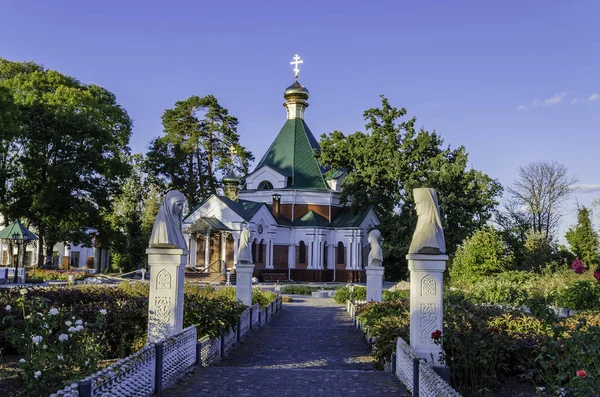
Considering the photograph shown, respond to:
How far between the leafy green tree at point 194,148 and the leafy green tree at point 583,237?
28444 mm

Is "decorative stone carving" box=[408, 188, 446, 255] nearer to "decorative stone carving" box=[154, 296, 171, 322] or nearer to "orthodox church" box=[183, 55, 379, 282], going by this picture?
"decorative stone carving" box=[154, 296, 171, 322]

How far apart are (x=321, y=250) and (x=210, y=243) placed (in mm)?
8575

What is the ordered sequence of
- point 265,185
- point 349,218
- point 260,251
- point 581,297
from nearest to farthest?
1. point 581,297
2. point 260,251
3. point 349,218
4. point 265,185

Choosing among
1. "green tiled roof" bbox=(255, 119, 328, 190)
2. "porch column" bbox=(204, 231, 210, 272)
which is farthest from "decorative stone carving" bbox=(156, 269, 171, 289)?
"green tiled roof" bbox=(255, 119, 328, 190)

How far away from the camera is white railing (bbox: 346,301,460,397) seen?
5.63m

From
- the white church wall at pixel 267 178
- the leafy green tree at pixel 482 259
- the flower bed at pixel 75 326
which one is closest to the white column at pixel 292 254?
the white church wall at pixel 267 178

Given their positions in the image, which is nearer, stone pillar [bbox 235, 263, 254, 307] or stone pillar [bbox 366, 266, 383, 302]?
stone pillar [bbox 235, 263, 254, 307]

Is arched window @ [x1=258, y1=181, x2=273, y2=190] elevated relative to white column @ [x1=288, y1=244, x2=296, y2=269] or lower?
elevated

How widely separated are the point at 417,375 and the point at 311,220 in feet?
124

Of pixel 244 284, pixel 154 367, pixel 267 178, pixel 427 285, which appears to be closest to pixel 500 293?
pixel 244 284

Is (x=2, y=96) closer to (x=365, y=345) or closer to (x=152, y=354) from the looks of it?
(x=365, y=345)

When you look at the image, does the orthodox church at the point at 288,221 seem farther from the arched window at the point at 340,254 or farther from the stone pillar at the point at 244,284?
the stone pillar at the point at 244,284

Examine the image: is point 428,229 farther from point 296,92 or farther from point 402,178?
point 296,92

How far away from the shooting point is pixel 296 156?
47.8m
